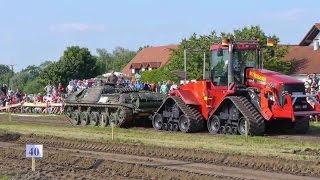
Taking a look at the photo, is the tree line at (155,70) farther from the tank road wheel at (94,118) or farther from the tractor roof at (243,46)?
the tank road wheel at (94,118)

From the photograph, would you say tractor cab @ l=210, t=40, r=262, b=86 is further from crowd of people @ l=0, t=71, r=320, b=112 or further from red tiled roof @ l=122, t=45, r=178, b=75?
red tiled roof @ l=122, t=45, r=178, b=75

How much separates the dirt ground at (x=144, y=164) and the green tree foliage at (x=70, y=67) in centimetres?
5863

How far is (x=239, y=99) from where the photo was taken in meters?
19.4

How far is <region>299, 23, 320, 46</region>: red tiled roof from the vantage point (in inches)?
2199

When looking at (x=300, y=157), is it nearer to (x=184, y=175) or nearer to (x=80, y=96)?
(x=184, y=175)

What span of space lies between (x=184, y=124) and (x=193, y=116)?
0.56 m

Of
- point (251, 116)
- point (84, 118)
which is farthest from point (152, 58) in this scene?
point (251, 116)

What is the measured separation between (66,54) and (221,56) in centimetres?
6030

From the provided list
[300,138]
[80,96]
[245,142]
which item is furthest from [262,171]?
[80,96]

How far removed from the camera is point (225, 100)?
19.9 meters

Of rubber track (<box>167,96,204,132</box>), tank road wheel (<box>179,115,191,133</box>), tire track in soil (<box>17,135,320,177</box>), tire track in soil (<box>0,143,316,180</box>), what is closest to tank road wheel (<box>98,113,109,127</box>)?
tank road wheel (<box>179,115,191,133</box>)

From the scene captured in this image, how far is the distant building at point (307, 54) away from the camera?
50091mm

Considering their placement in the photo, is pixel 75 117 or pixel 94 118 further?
pixel 75 117

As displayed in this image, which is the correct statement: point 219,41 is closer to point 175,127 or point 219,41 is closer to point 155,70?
point 155,70
